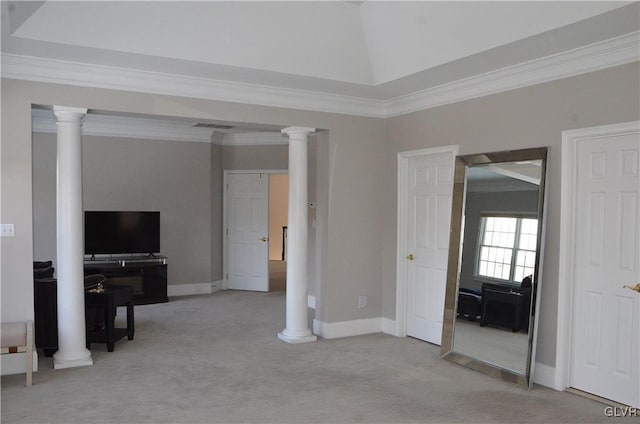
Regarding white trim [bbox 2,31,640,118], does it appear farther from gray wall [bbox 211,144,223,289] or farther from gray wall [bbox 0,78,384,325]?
gray wall [bbox 211,144,223,289]

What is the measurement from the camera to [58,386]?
13.9 ft

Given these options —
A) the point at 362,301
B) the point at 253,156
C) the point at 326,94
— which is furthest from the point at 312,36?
the point at 253,156

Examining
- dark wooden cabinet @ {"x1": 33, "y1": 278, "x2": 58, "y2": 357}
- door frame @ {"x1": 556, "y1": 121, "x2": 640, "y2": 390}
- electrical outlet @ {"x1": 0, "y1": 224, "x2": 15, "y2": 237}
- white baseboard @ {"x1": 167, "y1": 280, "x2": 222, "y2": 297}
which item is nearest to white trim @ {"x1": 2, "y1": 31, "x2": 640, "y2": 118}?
door frame @ {"x1": 556, "y1": 121, "x2": 640, "y2": 390}

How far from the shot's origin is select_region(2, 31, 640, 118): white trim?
3990 millimetres

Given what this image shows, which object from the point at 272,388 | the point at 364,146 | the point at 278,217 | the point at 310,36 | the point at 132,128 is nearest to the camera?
the point at 272,388

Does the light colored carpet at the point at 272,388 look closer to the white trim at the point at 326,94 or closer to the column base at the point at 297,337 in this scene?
the column base at the point at 297,337

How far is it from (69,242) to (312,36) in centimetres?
281

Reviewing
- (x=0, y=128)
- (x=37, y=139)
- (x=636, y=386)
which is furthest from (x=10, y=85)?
(x=636, y=386)

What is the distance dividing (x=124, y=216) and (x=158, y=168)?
960 millimetres

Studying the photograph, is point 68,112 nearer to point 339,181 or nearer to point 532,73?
point 339,181

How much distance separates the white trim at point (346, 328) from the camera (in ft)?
19.2

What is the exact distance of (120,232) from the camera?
25.5 ft

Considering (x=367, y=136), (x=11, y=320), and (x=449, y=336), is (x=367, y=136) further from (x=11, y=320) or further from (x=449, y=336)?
(x=11, y=320)

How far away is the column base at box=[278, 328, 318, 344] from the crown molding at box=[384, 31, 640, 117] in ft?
8.58
